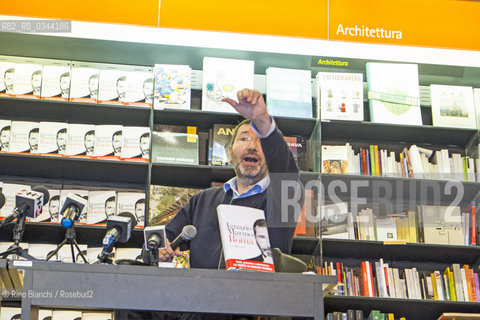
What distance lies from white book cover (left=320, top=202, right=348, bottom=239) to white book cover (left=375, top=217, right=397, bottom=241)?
0.82 ft

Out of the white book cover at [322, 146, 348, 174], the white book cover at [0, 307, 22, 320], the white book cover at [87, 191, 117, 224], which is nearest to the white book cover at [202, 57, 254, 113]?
the white book cover at [322, 146, 348, 174]

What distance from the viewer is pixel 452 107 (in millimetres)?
4918

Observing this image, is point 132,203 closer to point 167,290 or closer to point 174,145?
point 174,145

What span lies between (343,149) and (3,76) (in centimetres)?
250

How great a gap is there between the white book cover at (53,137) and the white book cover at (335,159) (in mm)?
1864

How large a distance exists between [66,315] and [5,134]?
1310 mm

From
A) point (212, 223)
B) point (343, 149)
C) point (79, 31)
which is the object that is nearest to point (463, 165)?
point (343, 149)

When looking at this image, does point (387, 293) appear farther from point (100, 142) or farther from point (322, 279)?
point (322, 279)

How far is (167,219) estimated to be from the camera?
14.3ft

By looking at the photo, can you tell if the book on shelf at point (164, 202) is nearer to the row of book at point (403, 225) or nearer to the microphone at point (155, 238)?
the row of book at point (403, 225)

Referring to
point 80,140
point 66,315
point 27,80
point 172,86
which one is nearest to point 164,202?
point 80,140

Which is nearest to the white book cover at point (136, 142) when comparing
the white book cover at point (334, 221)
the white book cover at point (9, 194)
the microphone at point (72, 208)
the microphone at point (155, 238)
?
the white book cover at point (9, 194)

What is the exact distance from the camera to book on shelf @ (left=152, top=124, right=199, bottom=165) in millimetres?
4473

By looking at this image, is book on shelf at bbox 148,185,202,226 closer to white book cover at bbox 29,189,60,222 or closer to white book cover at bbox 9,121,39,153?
white book cover at bbox 29,189,60,222
